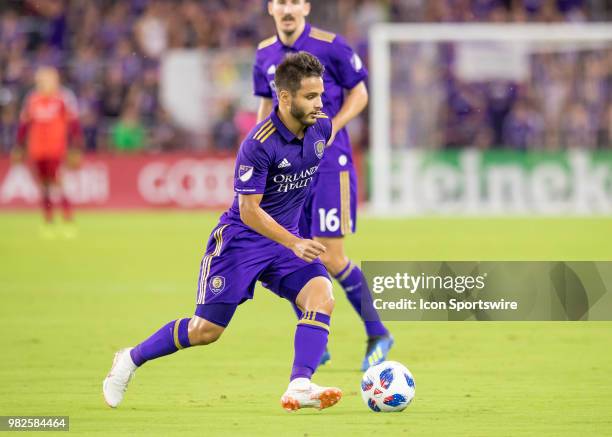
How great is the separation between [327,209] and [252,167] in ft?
7.17

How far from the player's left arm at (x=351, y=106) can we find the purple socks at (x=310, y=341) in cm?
195

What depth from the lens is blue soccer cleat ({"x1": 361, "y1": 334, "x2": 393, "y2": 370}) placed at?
858 centimetres

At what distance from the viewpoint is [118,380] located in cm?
720

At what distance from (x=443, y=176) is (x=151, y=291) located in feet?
33.6

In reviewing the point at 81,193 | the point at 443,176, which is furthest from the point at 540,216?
the point at 81,193

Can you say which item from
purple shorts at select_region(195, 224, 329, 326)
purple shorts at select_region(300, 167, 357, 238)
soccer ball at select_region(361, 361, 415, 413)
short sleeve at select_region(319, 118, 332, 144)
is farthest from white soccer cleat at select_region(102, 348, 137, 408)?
purple shorts at select_region(300, 167, 357, 238)

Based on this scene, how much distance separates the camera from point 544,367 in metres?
8.59

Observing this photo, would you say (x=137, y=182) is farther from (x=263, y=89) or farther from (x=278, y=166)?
(x=278, y=166)

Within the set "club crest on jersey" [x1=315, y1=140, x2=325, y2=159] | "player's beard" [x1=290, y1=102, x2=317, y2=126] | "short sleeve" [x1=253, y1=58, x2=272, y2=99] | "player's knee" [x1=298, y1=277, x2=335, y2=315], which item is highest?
"short sleeve" [x1=253, y1=58, x2=272, y2=99]

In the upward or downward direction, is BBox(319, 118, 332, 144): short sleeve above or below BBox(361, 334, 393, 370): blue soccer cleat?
above

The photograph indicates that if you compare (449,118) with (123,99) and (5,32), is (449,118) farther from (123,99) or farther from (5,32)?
(5,32)

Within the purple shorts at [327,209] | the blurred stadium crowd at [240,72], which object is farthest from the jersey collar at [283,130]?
the blurred stadium crowd at [240,72]

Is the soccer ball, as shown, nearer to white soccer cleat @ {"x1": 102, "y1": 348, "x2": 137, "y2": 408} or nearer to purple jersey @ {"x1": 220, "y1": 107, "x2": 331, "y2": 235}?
purple jersey @ {"x1": 220, "y1": 107, "x2": 331, "y2": 235}

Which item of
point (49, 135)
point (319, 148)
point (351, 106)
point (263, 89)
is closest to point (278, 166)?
point (319, 148)
